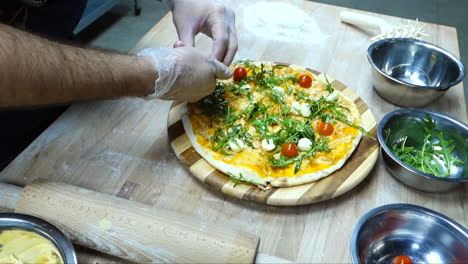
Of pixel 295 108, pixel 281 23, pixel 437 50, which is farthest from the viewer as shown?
pixel 281 23

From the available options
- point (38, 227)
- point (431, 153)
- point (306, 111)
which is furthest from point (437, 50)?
point (38, 227)

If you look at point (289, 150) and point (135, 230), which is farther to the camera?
point (289, 150)

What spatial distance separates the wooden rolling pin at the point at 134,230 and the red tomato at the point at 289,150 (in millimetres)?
475

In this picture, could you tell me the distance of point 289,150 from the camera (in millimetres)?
1671

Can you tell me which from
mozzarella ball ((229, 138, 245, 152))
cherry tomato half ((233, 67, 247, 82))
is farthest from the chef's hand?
mozzarella ball ((229, 138, 245, 152))

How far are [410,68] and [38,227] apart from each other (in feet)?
6.65

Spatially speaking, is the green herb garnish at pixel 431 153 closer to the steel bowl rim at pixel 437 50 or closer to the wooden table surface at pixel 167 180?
the wooden table surface at pixel 167 180

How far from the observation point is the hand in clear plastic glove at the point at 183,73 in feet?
5.25

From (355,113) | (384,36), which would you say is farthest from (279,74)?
(384,36)

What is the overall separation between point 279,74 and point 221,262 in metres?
1.20

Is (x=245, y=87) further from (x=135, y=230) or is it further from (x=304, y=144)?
(x=135, y=230)

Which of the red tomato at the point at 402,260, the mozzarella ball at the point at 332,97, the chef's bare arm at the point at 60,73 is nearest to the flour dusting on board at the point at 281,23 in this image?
the mozzarella ball at the point at 332,97

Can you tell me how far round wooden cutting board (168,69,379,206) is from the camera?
1532 millimetres

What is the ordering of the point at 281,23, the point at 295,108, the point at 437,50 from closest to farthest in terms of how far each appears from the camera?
the point at 295,108 < the point at 437,50 < the point at 281,23
